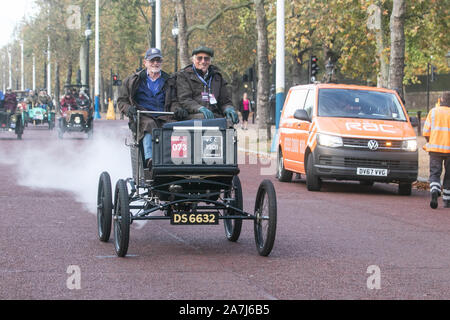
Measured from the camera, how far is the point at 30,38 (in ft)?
255

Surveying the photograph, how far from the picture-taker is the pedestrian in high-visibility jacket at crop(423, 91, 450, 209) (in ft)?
47.0

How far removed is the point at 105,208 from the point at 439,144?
6643 mm

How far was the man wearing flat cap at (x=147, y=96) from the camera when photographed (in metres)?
9.54

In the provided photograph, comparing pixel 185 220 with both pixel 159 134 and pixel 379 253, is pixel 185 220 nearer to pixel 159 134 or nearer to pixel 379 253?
pixel 159 134

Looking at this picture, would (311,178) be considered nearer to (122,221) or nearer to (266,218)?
(266,218)

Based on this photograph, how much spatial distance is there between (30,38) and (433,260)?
7190 cm

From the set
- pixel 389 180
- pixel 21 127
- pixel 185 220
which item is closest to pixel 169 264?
pixel 185 220

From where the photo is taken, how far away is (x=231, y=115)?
371 inches

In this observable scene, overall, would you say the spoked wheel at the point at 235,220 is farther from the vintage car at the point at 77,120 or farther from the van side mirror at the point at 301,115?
the vintage car at the point at 77,120

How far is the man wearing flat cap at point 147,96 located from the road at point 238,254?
Result: 1.20 metres

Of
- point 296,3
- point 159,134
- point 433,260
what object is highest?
point 296,3

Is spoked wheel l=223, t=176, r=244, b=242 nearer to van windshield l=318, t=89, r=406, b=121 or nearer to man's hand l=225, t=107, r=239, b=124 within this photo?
man's hand l=225, t=107, r=239, b=124
